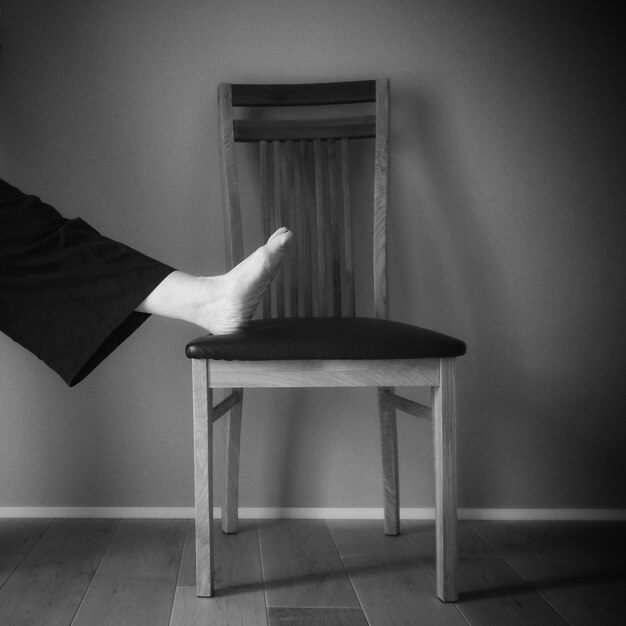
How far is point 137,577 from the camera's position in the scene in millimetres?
1225

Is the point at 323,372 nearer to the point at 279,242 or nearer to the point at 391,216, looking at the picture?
the point at 279,242

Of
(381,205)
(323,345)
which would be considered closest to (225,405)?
(323,345)

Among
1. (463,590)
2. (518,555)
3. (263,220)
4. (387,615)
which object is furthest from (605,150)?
(387,615)

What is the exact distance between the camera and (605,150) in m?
1.59

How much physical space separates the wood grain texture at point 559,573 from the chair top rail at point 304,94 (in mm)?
1003

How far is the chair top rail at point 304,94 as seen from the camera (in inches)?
57.8

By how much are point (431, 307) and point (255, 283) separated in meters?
0.60

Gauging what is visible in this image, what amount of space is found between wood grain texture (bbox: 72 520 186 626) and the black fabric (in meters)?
0.37

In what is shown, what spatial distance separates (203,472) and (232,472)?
1.13 feet

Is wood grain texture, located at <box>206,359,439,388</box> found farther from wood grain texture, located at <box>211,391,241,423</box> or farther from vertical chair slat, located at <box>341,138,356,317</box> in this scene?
vertical chair slat, located at <box>341,138,356,317</box>

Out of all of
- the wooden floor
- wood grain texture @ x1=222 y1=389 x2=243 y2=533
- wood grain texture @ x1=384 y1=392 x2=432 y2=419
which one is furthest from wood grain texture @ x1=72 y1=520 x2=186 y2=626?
wood grain texture @ x1=384 y1=392 x2=432 y2=419

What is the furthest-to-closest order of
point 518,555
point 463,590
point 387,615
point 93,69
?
1. point 93,69
2. point 518,555
3. point 463,590
4. point 387,615

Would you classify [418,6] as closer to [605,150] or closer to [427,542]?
[605,150]

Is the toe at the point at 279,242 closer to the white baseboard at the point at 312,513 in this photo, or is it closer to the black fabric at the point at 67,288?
the black fabric at the point at 67,288
